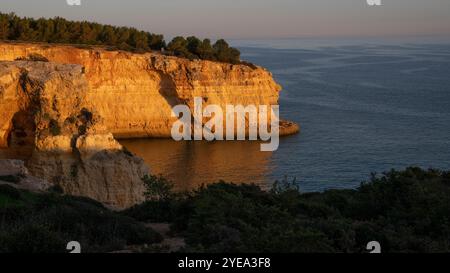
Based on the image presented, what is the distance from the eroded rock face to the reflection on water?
754cm

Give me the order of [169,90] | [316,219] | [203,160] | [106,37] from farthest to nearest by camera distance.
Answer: [106,37], [169,90], [203,160], [316,219]

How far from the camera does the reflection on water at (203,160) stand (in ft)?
149

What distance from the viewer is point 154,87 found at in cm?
6438

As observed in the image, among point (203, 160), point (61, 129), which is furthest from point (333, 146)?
point (61, 129)

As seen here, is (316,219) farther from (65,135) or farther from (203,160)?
(203,160)

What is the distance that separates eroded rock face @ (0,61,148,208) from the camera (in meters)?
34.8

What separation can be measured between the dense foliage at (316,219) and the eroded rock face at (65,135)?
56.1ft

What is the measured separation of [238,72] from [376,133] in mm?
16618

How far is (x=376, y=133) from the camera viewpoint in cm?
6362

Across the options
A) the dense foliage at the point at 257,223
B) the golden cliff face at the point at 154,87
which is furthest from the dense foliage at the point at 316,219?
the golden cliff face at the point at 154,87

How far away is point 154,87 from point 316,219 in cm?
5250

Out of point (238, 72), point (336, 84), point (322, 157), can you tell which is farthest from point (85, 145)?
point (336, 84)

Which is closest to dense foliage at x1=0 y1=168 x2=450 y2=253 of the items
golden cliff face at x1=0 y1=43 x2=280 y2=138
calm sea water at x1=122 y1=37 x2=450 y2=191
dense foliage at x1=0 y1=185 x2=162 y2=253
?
dense foliage at x1=0 y1=185 x2=162 y2=253
